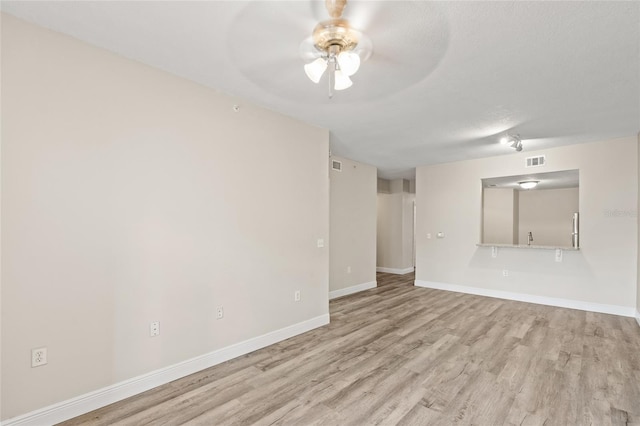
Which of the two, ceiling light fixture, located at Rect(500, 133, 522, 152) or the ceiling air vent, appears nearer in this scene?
ceiling light fixture, located at Rect(500, 133, 522, 152)

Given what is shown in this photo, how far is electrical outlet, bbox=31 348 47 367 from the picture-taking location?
189cm

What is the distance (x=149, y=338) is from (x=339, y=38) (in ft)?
8.79

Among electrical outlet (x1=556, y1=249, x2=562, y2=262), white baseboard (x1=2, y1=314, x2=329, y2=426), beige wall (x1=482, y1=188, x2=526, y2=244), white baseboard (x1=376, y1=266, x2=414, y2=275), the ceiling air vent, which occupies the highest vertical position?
the ceiling air vent

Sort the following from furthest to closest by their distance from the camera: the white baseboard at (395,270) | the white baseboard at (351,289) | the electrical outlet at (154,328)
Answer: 1. the white baseboard at (395,270)
2. the white baseboard at (351,289)
3. the electrical outlet at (154,328)

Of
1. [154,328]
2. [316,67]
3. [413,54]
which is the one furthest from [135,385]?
[413,54]

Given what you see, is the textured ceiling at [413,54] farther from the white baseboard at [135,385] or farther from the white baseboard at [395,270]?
the white baseboard at [395,270]

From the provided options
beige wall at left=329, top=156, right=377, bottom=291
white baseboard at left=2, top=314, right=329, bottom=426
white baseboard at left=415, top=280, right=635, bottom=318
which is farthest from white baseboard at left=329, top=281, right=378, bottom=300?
white baseboard at left=2, top=314, right=329, bottom=426

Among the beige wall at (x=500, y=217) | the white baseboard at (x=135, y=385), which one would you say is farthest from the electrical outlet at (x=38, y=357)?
the beige wall at (x=500, y=217)

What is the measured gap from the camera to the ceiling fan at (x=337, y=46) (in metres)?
1.81

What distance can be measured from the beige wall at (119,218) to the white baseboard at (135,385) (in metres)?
0.06

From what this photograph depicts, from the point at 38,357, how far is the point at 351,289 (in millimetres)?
4599

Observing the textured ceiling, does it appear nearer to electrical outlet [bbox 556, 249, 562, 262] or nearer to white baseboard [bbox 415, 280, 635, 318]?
electrical outlet [bbox 556, 249, 562, 262]

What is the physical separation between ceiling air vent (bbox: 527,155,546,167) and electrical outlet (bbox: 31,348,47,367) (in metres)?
6.50

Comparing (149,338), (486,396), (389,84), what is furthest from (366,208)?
(149,338)
